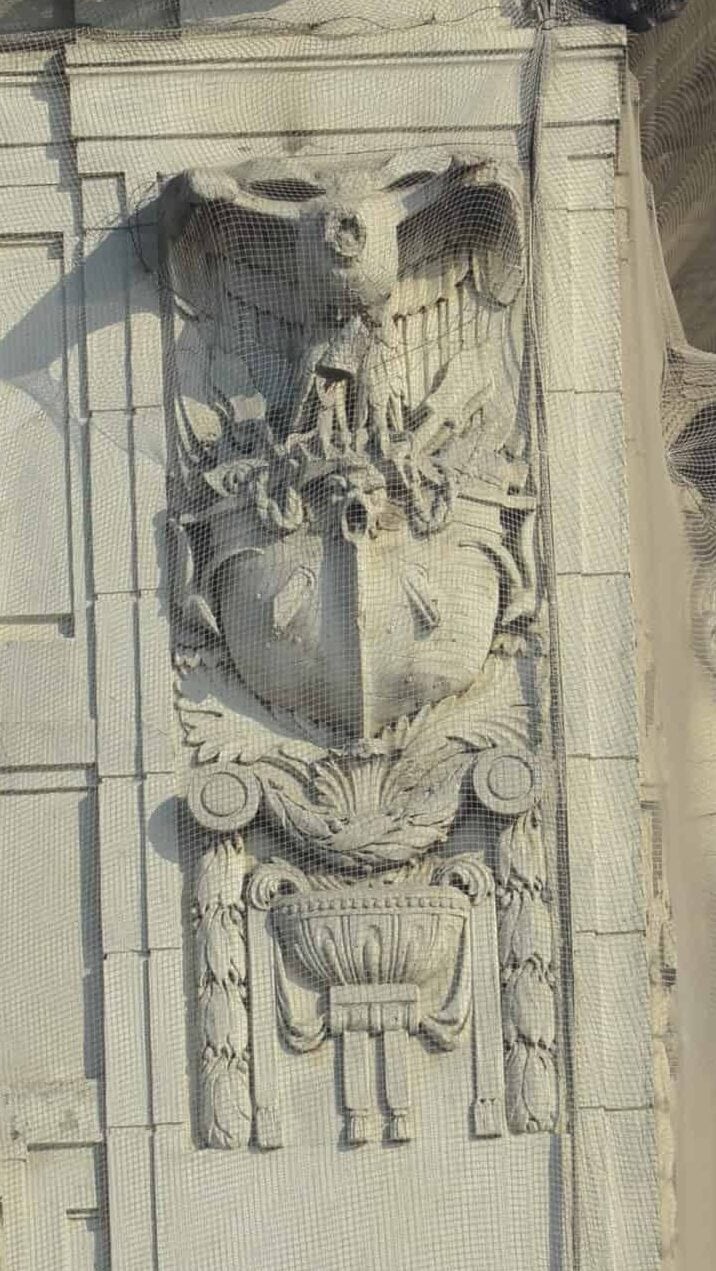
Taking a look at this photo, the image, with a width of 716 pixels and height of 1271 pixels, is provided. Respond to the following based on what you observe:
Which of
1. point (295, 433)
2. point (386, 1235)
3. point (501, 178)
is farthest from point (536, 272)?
point (386, 1235)

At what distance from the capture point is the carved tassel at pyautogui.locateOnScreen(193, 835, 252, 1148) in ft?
24.9

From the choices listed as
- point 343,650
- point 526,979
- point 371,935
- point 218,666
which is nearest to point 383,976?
point 371,935

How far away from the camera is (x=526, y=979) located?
768 centimetres

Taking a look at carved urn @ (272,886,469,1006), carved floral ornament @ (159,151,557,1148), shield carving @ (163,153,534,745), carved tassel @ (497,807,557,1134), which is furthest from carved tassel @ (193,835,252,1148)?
carved tassel @ (497,807,557,1134)

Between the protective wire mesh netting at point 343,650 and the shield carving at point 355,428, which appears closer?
the protective wire mesh netting at point 343,650

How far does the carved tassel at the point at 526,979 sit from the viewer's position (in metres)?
7.62

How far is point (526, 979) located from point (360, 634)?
109cm

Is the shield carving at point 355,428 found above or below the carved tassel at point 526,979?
above

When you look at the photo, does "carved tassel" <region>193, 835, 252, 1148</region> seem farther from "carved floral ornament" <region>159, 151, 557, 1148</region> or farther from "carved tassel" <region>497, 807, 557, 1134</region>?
"carved tassel" <region>497, 807, 557, 1134</region>

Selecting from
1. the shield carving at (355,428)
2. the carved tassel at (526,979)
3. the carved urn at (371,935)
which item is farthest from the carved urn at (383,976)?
the shield carving at (355,428)

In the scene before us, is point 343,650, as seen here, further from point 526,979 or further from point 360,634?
point 526,979

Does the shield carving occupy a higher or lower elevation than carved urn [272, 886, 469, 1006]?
higher

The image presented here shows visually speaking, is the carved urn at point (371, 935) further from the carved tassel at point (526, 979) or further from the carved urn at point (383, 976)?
the carved tassel at point (526, 979)

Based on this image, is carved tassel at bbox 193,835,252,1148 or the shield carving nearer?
carved tassel at bbox 193,835,252,1148
